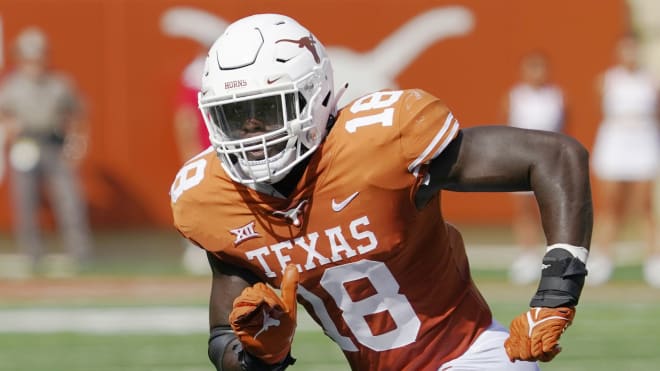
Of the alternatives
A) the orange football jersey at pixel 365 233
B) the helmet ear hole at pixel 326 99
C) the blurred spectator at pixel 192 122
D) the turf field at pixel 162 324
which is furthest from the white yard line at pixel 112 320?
the helmet ear hole at pixel 326 99

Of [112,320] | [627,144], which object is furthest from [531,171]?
[627,144]

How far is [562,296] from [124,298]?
228 inches

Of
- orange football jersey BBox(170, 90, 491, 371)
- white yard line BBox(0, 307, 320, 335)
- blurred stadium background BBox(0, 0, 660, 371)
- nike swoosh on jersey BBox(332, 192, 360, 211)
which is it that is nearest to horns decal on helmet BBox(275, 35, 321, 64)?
orange football jersey BBox(170, 90, 491, 371)

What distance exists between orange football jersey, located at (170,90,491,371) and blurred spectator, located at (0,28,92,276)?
6169mm

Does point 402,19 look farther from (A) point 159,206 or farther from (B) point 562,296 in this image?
(B) point 562,296

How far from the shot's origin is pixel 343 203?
3.30m

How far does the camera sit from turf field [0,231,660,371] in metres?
6.26

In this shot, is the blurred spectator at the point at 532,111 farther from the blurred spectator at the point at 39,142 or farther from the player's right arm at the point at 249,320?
the player's right arm at the point at 249,320

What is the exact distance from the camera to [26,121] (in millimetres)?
9422

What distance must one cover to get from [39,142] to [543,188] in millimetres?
6858

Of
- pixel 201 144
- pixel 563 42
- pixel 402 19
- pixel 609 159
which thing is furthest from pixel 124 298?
pixel 563 42

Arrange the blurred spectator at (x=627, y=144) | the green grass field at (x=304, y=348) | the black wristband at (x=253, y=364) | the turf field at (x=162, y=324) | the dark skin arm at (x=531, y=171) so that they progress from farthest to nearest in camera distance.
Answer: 1. the blurred spectator at (x=627, y=144)
2. the turf field at (x=162, y=324)
3. the green grass field at (x=304, y=348)
4. the black wristband at (x=253, y=364)
5. the dark skin arm at (x=531, y=171)

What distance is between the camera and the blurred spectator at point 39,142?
30.9 ft

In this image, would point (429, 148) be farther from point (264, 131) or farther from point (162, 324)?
point (162, 324)
